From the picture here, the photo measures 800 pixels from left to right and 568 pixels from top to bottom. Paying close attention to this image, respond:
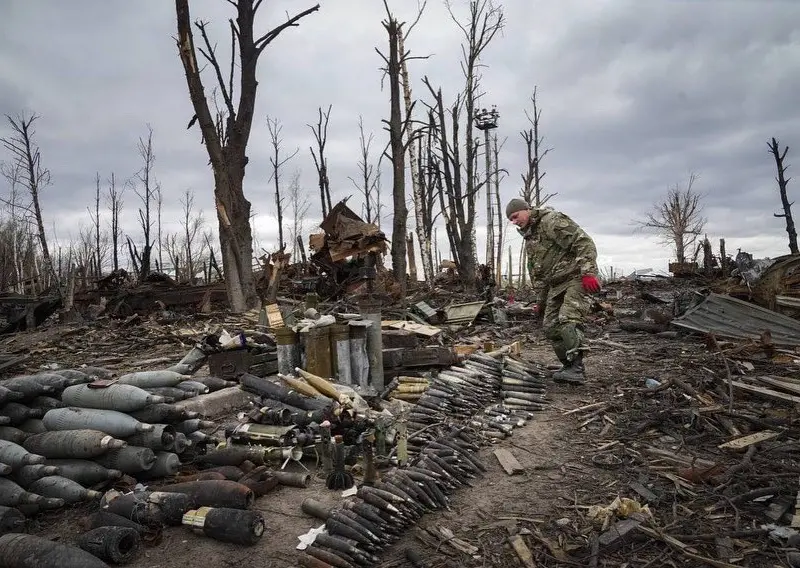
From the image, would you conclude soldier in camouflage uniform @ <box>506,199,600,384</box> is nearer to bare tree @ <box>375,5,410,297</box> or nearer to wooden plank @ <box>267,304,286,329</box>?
wooden plank @ <box>267,304,286,329</box>

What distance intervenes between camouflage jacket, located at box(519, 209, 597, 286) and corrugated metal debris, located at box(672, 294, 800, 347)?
14.2 ft

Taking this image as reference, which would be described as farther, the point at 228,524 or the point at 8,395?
the point at 8,395

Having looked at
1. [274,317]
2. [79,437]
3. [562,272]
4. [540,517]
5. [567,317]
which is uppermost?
[562,272]

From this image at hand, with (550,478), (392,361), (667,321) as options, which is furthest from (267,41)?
(550,478)

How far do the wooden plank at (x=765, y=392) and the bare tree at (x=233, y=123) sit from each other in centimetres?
1157

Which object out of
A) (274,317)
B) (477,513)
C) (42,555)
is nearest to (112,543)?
(42,555)

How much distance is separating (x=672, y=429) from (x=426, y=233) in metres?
17.7

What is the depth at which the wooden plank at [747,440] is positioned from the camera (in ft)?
14.3

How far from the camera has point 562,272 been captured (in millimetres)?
7352

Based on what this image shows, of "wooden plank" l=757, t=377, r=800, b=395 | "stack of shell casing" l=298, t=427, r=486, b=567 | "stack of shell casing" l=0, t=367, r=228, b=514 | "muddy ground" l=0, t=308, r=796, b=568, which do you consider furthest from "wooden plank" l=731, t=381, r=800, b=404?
"stack of shell casing" l=0, t=367, r=228, b=514

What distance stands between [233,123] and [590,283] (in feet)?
34.6

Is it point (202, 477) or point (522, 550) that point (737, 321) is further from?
point (202, 477)

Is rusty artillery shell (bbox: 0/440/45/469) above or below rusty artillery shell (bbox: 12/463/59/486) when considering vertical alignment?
above

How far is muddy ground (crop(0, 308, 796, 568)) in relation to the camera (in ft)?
9.96
